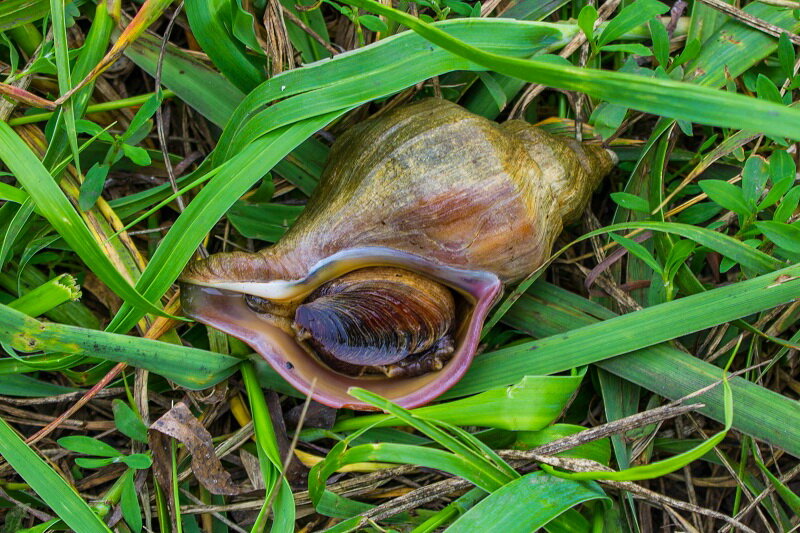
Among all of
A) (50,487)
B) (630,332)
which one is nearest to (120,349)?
(50,487)

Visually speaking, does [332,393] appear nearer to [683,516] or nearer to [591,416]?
[591,416]

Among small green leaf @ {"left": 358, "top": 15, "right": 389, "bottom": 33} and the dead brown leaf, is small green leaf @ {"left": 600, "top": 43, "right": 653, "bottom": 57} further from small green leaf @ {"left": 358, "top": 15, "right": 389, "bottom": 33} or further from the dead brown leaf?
the dead brown leaf

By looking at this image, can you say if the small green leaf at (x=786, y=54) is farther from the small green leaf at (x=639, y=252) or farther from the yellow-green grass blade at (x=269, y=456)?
the yellow-green grass blade at (x=269, y=456)

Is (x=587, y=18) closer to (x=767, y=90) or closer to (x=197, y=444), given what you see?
(x=767, y=90)

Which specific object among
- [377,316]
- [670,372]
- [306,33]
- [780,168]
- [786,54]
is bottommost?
[670,372]

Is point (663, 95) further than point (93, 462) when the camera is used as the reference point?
No

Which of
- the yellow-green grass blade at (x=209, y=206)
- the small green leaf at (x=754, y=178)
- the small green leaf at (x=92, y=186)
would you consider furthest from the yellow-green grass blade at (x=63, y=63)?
the small green leaf at (x=754, y=178)
